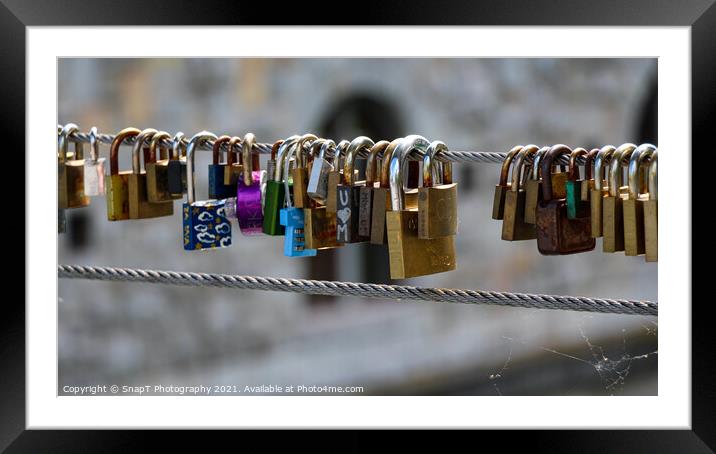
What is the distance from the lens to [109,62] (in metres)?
4.15

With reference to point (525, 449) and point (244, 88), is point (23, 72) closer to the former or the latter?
point (525, 449)

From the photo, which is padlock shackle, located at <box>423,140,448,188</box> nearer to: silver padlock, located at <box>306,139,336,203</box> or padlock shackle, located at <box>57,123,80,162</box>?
silver padlock, located at <box>306,139,336,203</box>

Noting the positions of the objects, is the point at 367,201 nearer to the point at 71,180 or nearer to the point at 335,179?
the point at 335,179

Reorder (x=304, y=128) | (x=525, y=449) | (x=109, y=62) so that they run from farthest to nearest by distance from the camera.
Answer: (x=304, y=128) < (x=109, y=62) < (x=525, y=449)

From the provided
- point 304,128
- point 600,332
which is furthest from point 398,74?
point 600,332

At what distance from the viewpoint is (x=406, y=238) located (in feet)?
5.09

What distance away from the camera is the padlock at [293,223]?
171 centimetres

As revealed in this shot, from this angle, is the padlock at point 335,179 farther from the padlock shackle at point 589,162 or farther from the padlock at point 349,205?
the padlock shackle at point 589,162

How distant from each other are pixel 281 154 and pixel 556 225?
1.74 feet

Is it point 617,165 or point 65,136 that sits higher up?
point 65,136

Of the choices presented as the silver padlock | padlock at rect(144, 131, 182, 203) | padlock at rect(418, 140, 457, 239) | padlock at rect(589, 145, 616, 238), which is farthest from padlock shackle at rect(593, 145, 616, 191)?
padlock at rect(144, 131, 182, 203)

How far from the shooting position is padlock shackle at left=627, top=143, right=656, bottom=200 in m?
1.49

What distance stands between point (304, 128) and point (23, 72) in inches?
113
